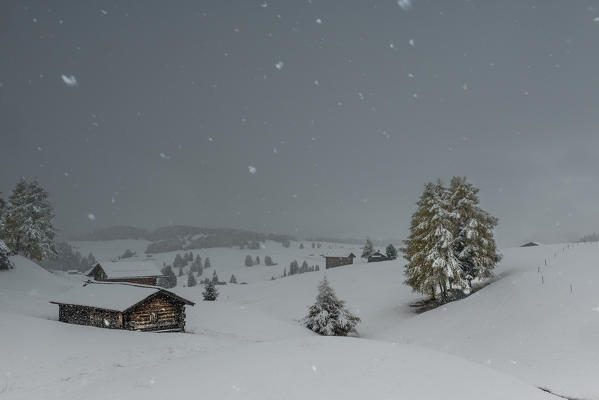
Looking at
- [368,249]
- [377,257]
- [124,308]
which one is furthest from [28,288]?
[368,249]

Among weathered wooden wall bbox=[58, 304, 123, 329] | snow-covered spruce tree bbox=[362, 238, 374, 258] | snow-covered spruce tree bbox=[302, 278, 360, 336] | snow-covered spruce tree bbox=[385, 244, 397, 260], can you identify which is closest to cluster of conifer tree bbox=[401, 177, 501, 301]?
snow-covered spruce tree bbox=[302, 278, 360, 336]

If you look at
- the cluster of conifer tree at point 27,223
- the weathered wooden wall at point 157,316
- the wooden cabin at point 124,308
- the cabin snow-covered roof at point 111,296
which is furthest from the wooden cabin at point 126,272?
the weathered wooden wall at point 157,316

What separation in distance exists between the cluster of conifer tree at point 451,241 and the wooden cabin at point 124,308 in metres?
22.9

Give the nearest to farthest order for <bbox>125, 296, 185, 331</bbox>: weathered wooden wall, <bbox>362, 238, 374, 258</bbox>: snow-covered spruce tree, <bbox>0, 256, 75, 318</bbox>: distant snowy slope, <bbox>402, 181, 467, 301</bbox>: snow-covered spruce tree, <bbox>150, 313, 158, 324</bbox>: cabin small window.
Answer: <bbox>125, 296, 185, 331</bbox>: weathered wooden wall → <bbox>150, 313, 158, 324</bbox>: cabin small window → <bbox>0, 256, 75, 318</bbox>: distant snowy slope → <bbox>402, 181, 467, 301</bbox>: snow-covered spruce tree → <bbox>362, 238, 374, 258</bbox>: snow-covered spruce tree

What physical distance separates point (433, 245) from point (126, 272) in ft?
159

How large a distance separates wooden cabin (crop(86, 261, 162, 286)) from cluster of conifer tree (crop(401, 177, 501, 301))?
42.6m

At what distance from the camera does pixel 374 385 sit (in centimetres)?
1052

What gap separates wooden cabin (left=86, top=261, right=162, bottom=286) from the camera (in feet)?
192

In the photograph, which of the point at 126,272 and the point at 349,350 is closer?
the point at 349,350

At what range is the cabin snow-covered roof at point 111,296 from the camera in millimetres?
27672

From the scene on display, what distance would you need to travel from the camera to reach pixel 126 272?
59.6m

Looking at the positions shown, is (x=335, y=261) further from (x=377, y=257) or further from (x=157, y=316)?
(x=157, y=316)

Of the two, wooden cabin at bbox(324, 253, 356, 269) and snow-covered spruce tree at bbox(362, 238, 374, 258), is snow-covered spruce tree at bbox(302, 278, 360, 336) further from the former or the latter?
wooden cabin at bbox(324, 253, 356, 269)

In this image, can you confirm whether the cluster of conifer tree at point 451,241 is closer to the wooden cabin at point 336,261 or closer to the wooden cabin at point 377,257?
the wooden cabin at point 377,257
